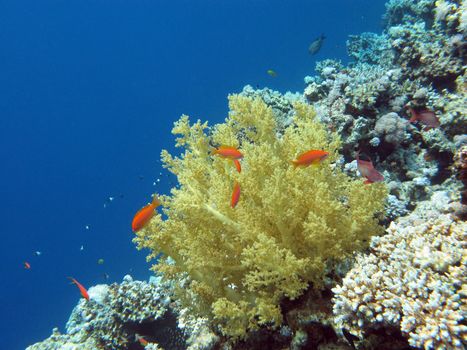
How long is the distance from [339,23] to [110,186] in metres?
93.4

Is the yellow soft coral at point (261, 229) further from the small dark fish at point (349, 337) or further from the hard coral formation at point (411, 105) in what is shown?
the hard coral formation at point (411, 105)

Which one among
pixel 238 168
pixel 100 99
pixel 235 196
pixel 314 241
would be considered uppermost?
pixel 100 99

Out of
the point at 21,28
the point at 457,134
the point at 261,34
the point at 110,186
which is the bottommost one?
the point at 457,134

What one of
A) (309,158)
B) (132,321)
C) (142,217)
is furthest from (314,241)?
(132,321)

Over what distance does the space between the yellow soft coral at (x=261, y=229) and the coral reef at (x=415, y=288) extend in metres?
0.35

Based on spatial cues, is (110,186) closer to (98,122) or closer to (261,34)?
(98,122)

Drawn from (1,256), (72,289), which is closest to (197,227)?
(72,289)

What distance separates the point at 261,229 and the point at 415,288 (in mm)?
1437

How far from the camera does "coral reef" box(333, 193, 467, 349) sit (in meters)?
2.43

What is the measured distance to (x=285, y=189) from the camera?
132 inches

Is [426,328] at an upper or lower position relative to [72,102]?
lower

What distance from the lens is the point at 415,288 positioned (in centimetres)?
267

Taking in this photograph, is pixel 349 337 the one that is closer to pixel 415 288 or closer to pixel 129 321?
pixel 415 288

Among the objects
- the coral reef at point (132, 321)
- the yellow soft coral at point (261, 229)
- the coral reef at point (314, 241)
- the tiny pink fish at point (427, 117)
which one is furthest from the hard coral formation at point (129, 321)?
the tiny pink fish at point (427, 117)
